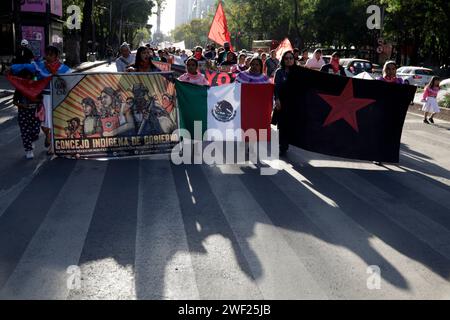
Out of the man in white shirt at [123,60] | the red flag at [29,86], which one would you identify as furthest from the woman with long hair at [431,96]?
the red flag at [29,86]

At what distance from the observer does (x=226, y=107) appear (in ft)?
32.1

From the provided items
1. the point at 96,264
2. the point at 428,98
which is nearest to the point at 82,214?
the point at 96,264

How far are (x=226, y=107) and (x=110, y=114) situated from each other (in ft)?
6.94

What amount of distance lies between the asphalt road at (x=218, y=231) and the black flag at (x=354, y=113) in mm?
366

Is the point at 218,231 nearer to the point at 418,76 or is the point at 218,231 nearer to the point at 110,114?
the point at 110,114

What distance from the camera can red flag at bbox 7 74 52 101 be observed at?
350 inches

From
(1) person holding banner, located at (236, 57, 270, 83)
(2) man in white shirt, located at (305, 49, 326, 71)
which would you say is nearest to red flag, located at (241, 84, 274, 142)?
(1) person holding banner, located at (236, 57, 270, 83)

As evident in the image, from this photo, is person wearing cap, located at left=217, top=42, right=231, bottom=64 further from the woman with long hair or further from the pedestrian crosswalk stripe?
the pedestrian crosswalk stripe

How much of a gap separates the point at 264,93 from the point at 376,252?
17.3ft

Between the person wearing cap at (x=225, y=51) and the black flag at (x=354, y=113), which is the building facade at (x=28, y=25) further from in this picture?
the black flag at (x=354, y=113)

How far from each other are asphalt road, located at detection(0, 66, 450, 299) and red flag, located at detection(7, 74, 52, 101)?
1.10 m

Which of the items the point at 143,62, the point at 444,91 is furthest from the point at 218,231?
the point at 444,91

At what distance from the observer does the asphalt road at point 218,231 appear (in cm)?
438

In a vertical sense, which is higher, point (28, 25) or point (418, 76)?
point (28, 25)
